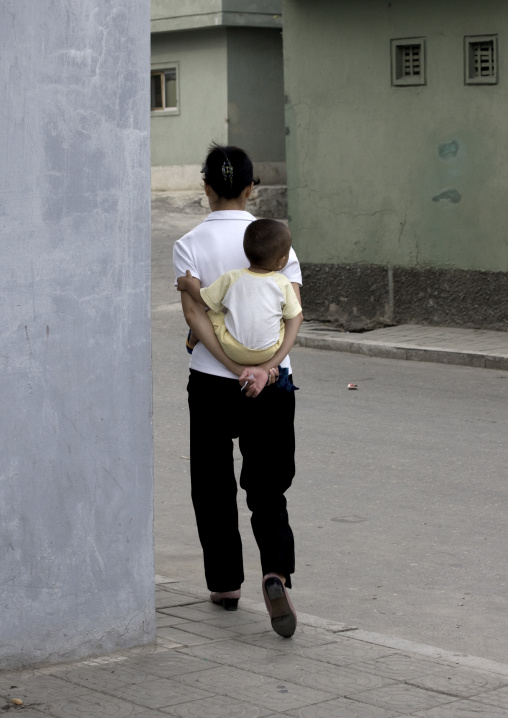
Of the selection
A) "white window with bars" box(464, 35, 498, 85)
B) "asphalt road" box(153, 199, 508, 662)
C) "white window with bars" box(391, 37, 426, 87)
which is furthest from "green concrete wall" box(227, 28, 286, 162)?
"asphalt road" box(153, 199, 508, 662)

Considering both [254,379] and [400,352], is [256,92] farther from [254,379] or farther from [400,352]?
[254,379]

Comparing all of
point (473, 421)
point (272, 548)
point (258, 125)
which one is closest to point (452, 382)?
point (473, 421)

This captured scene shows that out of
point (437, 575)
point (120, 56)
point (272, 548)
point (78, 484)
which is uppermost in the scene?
point (120, 56)

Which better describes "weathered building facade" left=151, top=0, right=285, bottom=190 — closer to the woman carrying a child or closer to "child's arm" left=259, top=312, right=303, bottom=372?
the woman carrying a child

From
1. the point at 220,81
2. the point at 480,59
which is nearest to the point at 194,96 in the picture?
the point at 220,81

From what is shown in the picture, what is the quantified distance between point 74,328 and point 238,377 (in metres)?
0.77

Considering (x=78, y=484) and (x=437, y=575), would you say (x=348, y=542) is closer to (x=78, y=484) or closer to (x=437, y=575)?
(x=437, y=575)

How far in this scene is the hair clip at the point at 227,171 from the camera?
5.26 metres

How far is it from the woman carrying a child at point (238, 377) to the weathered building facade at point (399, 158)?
8708 millimetres

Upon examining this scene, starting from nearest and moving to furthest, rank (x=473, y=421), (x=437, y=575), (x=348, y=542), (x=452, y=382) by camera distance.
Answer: (x=437, y=575) → (x=348, y=542) → (x=473, y=421) → (x=452, y=382)

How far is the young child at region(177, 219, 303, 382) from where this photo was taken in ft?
16.5

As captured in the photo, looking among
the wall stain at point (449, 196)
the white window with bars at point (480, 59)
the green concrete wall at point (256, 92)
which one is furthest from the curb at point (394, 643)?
the green concrete wall at point (256, 92)

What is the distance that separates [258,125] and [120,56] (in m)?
22.2

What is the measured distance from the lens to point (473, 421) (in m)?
9.69
